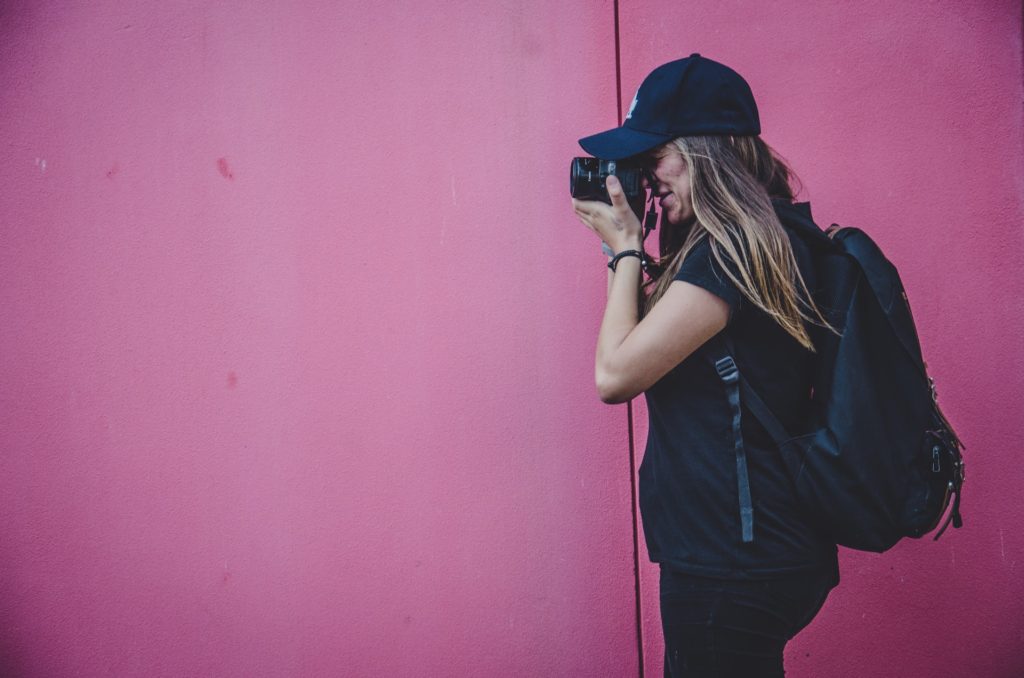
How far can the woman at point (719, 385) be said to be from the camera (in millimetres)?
1171

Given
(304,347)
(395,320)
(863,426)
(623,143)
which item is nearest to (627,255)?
(623,143)

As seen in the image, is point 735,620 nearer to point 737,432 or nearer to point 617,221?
point 737,432

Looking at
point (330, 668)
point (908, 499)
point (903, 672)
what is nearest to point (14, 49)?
point (330, 668)

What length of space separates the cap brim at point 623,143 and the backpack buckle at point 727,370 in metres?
0.42

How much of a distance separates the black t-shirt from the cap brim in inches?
8.9

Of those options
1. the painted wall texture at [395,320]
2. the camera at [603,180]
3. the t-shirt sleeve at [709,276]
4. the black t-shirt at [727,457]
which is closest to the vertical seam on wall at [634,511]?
the painted wall texture at [395,320]

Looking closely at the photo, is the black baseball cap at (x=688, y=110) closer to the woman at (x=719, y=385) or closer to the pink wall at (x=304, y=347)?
the woman at (x=719, y=385)

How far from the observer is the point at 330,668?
205 centimetres

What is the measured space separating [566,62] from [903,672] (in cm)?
192

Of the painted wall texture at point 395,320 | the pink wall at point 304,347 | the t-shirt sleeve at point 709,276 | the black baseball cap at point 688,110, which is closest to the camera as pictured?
the t-shirt sleeve at point 709,276

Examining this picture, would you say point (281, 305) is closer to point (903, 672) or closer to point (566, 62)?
point (566, 62)

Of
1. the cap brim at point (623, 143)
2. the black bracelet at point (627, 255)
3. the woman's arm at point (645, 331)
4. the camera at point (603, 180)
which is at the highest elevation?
the cap brim at point (623, 143)

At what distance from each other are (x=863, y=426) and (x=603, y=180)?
0.66m

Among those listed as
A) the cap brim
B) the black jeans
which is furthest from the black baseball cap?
the black jeans
